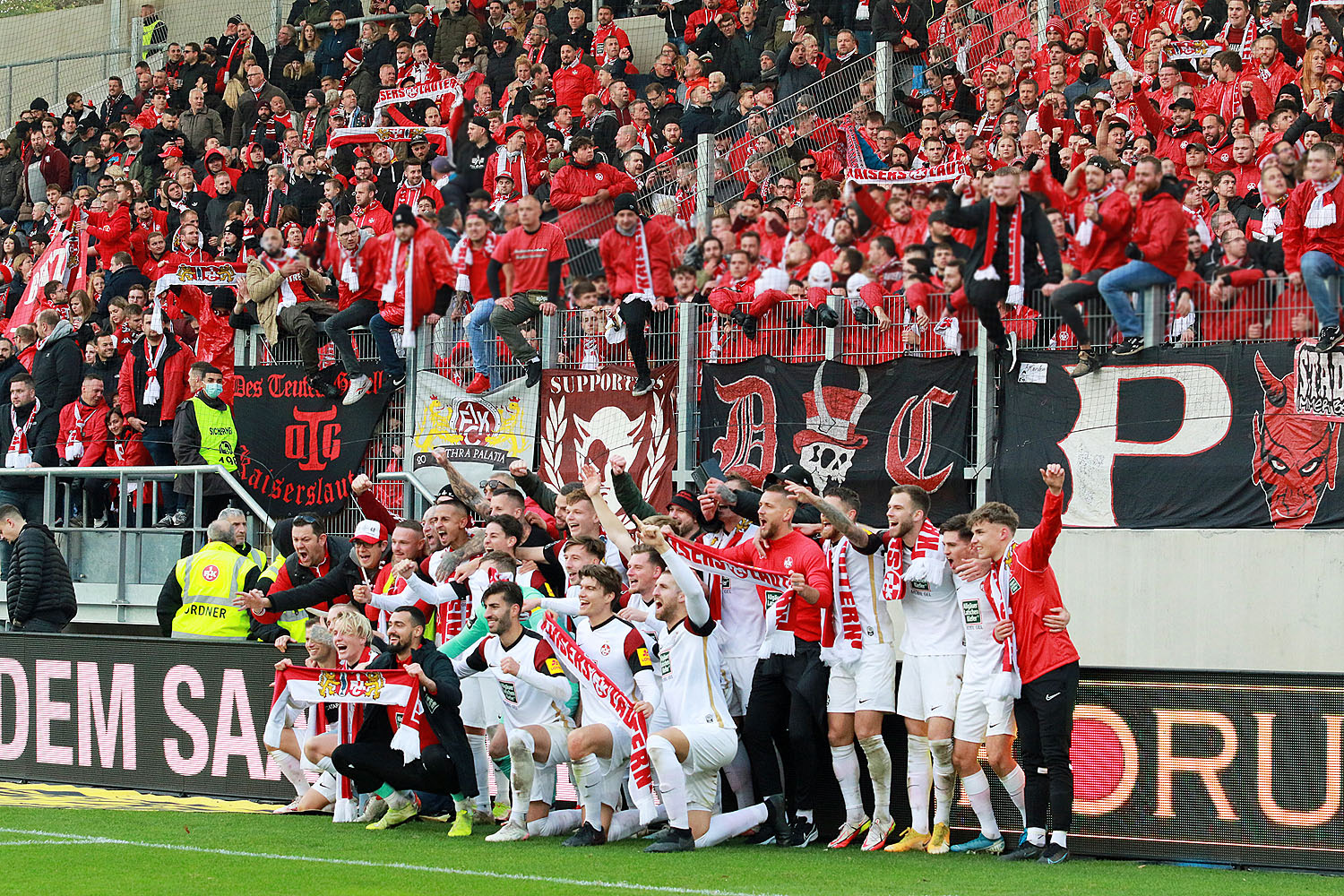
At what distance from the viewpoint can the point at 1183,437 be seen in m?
12.6

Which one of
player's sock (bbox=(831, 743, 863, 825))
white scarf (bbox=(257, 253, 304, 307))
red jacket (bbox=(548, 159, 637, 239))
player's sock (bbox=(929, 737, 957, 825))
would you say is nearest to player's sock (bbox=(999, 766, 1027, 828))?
player's sock (bbox=(929, 737, 957, 825))

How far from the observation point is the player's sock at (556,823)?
9.43 m

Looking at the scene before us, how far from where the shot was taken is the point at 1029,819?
28.6 ft

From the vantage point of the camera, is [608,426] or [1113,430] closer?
[1113,430]

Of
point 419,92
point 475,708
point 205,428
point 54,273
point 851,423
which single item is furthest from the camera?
point 54,273

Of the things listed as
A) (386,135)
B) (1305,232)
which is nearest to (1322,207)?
(1305,232)

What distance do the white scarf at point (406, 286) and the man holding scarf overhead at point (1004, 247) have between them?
4.94 m

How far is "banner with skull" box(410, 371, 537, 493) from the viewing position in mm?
15469

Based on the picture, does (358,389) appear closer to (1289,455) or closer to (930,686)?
(1289,455)

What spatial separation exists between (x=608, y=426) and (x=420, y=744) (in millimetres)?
5655

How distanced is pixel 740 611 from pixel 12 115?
78.8 ft

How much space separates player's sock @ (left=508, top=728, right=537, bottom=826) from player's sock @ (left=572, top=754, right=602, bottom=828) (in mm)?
258

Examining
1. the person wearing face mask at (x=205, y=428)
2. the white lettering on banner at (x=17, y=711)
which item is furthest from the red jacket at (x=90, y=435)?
the white lettering on banner at (x=17, y=711)

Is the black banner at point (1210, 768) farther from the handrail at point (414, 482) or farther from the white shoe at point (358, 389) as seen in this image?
the white shoe at point (358, 389)
